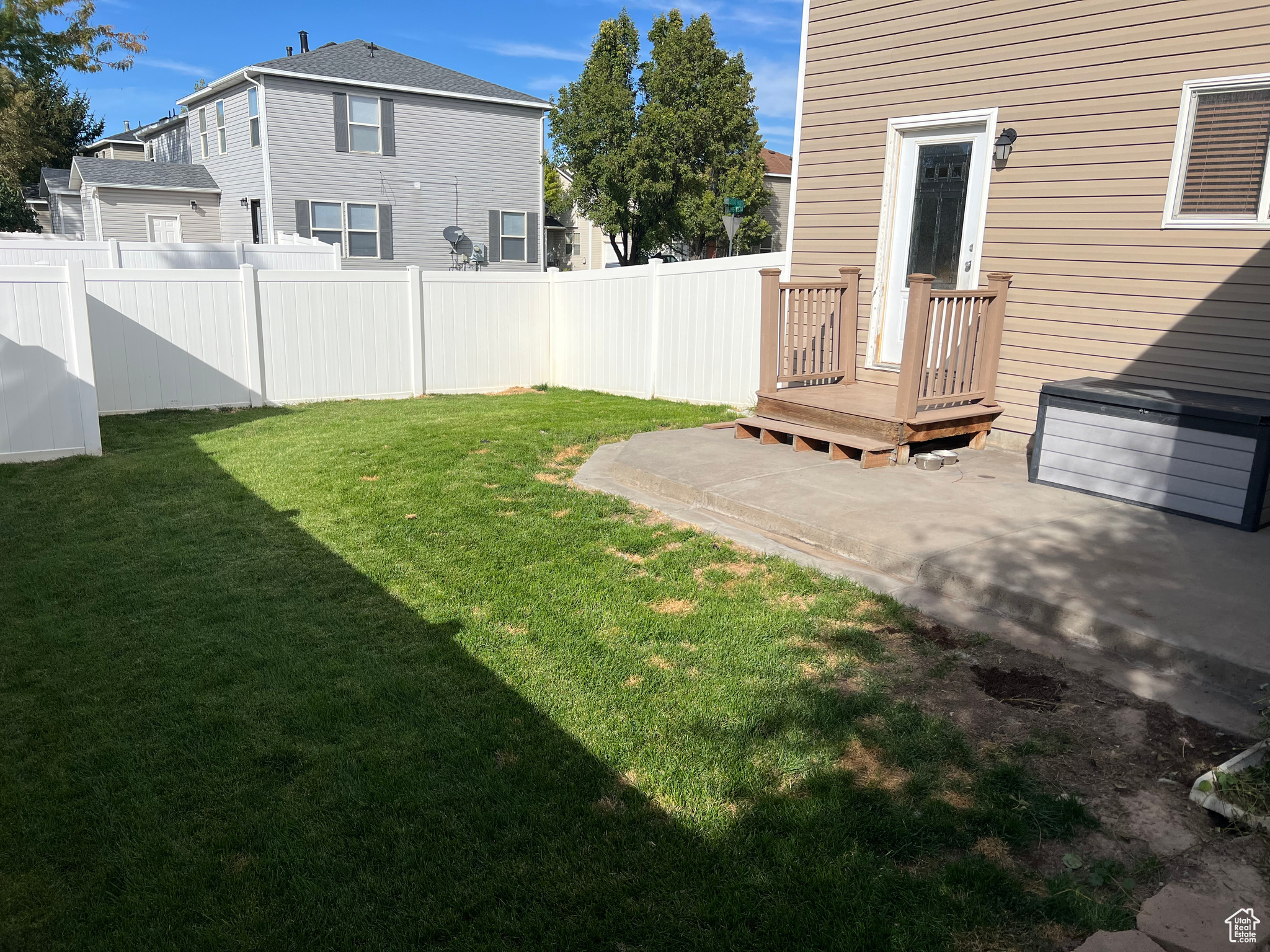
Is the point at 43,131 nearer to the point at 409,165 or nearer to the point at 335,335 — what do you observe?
the point at 409,165

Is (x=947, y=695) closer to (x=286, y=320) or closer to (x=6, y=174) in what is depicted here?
(x=286, y=320)

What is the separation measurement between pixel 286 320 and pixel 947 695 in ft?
30.6

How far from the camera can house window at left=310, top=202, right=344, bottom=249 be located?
2012 centimetres

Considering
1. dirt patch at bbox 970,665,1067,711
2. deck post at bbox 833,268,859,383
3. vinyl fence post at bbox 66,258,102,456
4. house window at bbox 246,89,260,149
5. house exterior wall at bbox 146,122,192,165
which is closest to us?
dirt patch at bbox 970,665,1067,711

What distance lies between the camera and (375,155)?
20.6 metres

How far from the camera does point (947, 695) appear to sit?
10.8ft

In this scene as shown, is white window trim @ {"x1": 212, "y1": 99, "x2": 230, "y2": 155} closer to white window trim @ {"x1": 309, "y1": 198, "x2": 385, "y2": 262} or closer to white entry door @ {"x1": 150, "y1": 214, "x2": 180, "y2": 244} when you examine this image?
white entry door @ {"x1": 150, "y1": 214, "x2": 180, "y2": 244}

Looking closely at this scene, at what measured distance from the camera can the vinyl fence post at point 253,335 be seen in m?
10.0

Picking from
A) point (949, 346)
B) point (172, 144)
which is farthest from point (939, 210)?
point (172, 144)

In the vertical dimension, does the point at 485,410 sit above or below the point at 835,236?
below

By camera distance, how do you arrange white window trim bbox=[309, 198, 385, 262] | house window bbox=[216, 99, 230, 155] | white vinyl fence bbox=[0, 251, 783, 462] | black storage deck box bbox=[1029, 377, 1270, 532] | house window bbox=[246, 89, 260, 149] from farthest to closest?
house window bbox=[216, 99, 230, 155]
white window trim bbox=[309, 198, 385, 262]
house window bbox=[246, 89, 260, 149]
white vinyl fence bbox=[0, 251, 783, 462]
black storage deck box bbox=[1029, 377, 1270, 532]

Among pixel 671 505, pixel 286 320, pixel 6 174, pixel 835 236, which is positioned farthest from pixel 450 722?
pixel 6 174

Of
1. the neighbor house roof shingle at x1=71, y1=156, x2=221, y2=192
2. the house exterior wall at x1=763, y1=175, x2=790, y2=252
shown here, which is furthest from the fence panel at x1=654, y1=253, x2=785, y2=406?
the house exterior wall at x1=763, y1=175, x2=790, y2=252

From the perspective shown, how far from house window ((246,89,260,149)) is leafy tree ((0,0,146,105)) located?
8.13 feet
